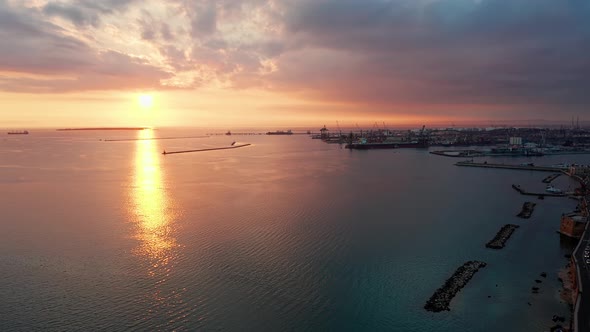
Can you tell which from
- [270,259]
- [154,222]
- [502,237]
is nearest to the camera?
[270,259]

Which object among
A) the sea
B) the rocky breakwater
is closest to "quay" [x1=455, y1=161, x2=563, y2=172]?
the sea

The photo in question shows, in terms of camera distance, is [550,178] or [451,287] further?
[550,178]

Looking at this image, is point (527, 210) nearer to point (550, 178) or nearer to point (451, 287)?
point (451, 287)

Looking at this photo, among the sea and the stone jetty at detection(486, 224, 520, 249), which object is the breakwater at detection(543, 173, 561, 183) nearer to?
the sea

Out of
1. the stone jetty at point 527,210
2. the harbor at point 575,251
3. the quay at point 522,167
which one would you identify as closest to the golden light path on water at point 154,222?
the harbor at point 575,251

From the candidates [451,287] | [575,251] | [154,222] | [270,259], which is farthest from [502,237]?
[154,222]

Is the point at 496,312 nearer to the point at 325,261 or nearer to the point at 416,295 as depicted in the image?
the point at 416,295

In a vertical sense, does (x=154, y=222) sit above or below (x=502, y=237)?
above
